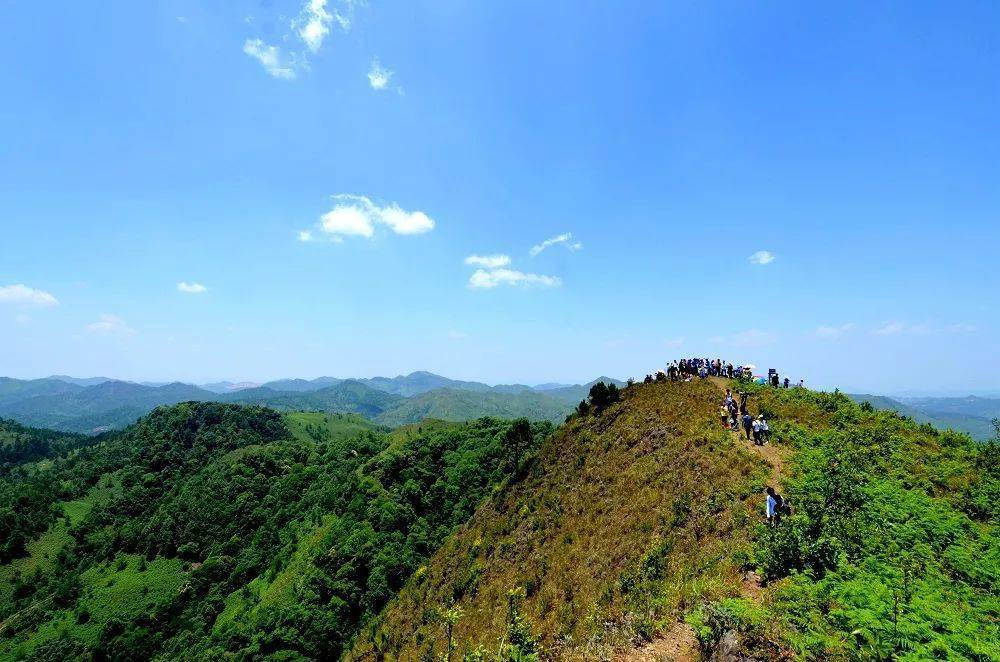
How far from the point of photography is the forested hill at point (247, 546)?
79250 mm

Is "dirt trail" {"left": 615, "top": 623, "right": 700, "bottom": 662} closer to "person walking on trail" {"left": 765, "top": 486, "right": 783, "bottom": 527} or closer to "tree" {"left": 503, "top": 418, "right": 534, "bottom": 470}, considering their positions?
"person walking on trail" {"left": 765, "top": 486, "right": 783, "bottom": 527}

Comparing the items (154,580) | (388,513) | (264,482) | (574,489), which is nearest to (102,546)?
(154,580)

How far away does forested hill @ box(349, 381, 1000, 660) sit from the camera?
13172 mm

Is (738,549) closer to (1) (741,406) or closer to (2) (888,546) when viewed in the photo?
(2) (888,546)

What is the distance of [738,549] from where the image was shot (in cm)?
1948

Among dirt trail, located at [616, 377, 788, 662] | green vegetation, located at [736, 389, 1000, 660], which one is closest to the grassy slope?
dirt trail, located at [616, 377, 788, 662]

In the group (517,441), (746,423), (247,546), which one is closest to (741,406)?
(746,423)

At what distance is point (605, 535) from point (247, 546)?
125m

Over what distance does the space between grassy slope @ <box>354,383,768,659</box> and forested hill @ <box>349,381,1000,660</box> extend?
0.52ft

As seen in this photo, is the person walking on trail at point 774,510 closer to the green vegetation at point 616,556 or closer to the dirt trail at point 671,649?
the green vegetation at point 616,556

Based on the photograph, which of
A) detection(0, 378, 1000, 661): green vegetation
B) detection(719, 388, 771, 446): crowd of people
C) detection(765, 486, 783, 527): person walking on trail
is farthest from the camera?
detection(719, 388, 771, 446): crowd of people

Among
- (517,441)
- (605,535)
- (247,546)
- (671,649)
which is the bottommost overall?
(247,546)

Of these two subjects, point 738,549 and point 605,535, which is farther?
point 605,535

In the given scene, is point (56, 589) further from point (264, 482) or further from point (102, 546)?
point (264, 482)
